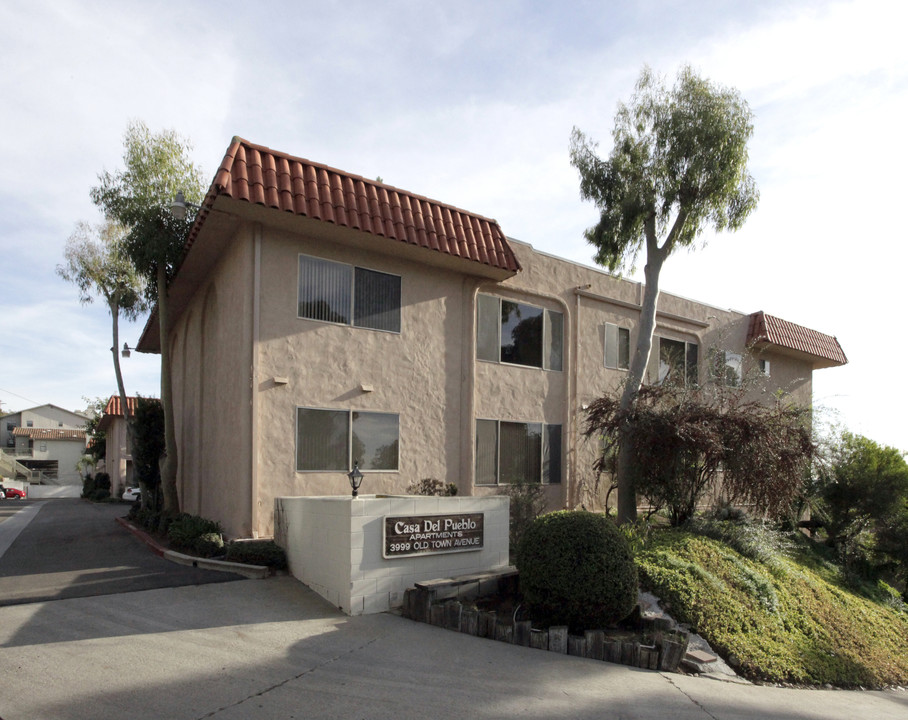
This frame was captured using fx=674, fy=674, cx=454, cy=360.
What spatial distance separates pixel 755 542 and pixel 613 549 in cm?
497

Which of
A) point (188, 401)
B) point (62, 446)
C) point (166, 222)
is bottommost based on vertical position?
Result: point (62, 446)

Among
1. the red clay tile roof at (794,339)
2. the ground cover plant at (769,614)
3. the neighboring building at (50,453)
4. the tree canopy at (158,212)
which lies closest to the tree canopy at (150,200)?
the tree canopy at (158,212)

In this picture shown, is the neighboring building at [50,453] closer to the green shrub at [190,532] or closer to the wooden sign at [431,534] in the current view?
the green shrub at [190,532]

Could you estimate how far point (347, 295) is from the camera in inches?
473

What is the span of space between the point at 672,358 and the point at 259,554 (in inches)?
503

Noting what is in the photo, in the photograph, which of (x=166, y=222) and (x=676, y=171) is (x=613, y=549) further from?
(x=166, y=222)

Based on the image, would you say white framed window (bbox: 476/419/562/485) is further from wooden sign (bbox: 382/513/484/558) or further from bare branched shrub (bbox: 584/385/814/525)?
wooden sign (bbox: 382/513/484/558)

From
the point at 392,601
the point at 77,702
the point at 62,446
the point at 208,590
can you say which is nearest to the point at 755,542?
the point at 392,601

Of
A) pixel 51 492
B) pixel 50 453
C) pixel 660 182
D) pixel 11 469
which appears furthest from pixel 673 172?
pixel 50 453

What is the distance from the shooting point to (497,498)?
376 inches

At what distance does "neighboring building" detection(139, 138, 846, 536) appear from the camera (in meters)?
10.8

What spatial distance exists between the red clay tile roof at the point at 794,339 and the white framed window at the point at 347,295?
12590mm

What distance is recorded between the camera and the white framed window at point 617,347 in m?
16.8

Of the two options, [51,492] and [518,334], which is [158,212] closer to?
[518,334]
